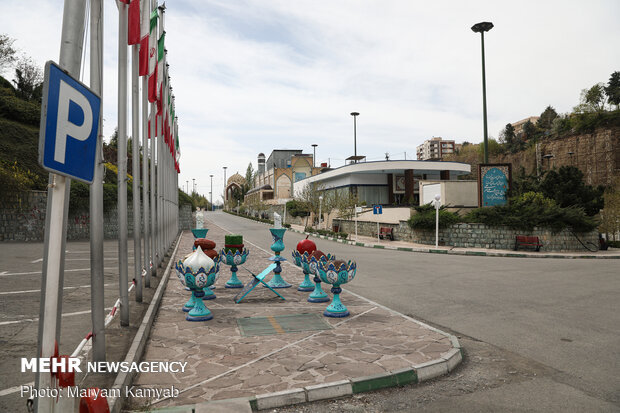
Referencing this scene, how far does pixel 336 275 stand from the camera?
7.00 m

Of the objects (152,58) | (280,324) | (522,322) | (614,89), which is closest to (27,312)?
(280,324)

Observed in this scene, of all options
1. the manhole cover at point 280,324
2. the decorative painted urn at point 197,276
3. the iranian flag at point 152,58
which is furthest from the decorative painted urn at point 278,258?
the iranian flag at point 152,58

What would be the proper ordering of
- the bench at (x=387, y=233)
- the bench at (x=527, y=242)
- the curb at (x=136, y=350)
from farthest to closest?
1. the bench at (x=387, y=233)
2. the bench at (x=527, y=242)
3. the curb at (x=136, y=350)

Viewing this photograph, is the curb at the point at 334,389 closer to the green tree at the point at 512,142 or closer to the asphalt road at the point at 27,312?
the asphalt road at the point at 27,312

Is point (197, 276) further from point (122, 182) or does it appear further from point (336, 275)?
point (336, 275)

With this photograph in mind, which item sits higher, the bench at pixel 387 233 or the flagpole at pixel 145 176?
the flagpole at pixel 145 176

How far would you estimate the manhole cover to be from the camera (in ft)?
20.5

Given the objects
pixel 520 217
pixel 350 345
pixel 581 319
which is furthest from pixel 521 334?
pixel 520 217

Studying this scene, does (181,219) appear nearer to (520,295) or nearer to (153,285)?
(153,285)

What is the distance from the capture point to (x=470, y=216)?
843 inches

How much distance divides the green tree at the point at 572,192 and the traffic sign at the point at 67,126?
83.4ft

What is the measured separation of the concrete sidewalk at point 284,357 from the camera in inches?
159

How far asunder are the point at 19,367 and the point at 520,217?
20.4 meters

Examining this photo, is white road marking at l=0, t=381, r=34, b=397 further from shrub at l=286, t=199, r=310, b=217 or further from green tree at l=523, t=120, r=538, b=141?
green tree at l=523, t=120, r=538, b=141
